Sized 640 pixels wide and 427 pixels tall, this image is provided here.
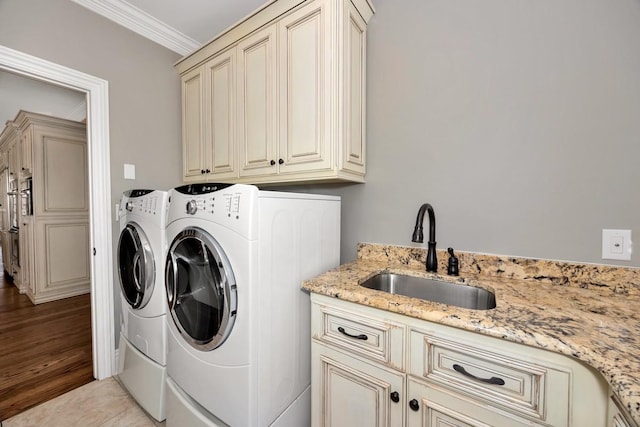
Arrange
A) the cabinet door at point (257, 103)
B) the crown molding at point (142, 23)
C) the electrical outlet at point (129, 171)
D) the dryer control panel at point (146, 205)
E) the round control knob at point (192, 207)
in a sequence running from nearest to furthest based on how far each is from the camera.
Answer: the round control knob at point (192, 207) → the dryer control panel at point (146, 205) → the cabinet door at point (257, 103) → the crown molding at point (142, 23) → the electrical outlet at point (129, 171)

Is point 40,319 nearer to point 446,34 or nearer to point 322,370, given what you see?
point 322,370

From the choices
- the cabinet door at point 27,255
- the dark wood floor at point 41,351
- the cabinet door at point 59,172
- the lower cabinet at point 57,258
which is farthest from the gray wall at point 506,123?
the cabinet door at point 27,255

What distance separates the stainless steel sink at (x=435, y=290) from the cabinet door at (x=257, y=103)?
90 cm

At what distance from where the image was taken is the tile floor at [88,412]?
4.73ft

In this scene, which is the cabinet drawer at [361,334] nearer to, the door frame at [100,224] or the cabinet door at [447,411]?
the cabinet door at [447,411]

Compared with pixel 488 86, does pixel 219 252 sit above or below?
→ below

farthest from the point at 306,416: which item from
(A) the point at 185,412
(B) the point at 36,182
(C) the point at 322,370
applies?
(B) the point at 36,182

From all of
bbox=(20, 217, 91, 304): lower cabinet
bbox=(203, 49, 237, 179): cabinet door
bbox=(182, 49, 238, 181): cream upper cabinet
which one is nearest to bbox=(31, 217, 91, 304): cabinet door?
bbox=(20, 217, 91, 304): lower cabinet

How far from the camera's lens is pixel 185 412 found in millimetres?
1227

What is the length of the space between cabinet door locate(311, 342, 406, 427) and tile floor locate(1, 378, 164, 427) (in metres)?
1.04

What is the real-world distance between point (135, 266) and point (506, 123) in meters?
2.20

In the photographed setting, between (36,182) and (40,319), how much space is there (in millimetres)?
1671

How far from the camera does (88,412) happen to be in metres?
1.52

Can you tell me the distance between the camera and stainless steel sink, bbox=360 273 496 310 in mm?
1179
